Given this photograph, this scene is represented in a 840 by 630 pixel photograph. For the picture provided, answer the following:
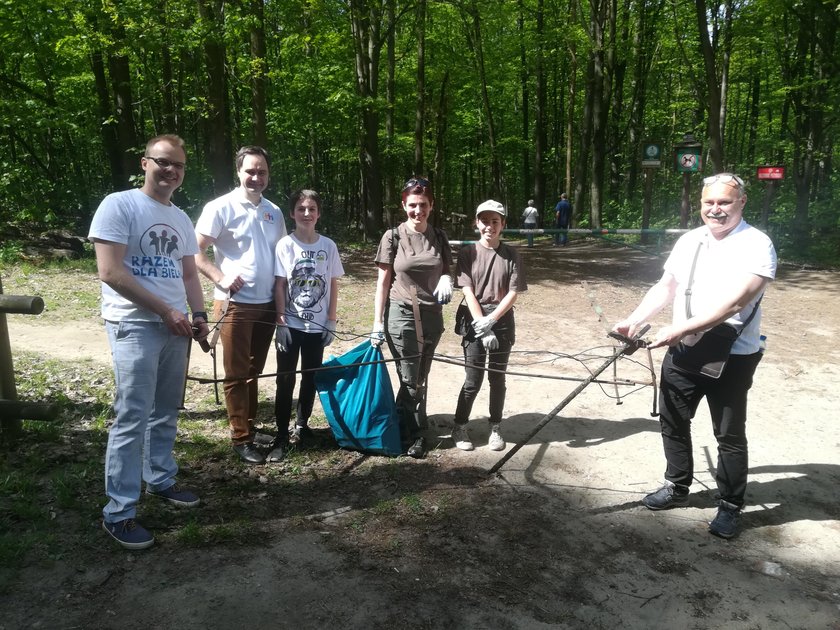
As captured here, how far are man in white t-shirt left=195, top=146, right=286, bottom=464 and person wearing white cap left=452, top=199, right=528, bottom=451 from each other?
135 cm

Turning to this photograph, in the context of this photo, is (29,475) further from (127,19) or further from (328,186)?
(328,186)

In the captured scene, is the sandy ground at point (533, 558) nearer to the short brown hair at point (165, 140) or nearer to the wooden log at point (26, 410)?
the wooden log at point (26, 410)

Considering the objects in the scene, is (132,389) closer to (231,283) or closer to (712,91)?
(231,283)

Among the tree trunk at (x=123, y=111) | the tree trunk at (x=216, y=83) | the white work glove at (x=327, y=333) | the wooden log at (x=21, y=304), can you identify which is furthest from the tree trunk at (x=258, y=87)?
the wooden log at (x=21, y=304)

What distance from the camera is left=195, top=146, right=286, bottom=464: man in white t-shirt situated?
3.66m

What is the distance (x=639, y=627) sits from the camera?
8.30 feet

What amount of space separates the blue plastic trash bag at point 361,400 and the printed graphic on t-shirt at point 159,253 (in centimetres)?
139

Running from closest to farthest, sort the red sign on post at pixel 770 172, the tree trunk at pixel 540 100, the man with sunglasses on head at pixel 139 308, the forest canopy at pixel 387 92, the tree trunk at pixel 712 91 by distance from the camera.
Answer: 1. the man with sunglasses on head at pixel 139 308
2. the red sign on post at pixel 770 172
3. the forest canopy at pixel 387 92
4. the tree trunk at pixel 712 91
5. the tree trunk at pixel 540 100

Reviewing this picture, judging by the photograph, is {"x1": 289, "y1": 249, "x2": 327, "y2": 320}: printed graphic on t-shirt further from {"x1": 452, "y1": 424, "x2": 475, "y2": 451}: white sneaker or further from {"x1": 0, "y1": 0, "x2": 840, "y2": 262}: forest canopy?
{"x1": 0, "y1": 0, "x2": 840, "y2": 262}: forest canopy


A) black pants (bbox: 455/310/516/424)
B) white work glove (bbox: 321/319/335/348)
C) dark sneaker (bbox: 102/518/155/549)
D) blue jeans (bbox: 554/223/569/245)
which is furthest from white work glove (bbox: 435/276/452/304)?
blue jeans (bbox: 554/223/569/245)

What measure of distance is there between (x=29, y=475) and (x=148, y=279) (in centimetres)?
169

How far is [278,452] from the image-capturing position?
13.2 ft

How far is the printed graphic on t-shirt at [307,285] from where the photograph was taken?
389 centimetres

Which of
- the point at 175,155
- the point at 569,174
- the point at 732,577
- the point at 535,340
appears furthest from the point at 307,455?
the point at 569,174
